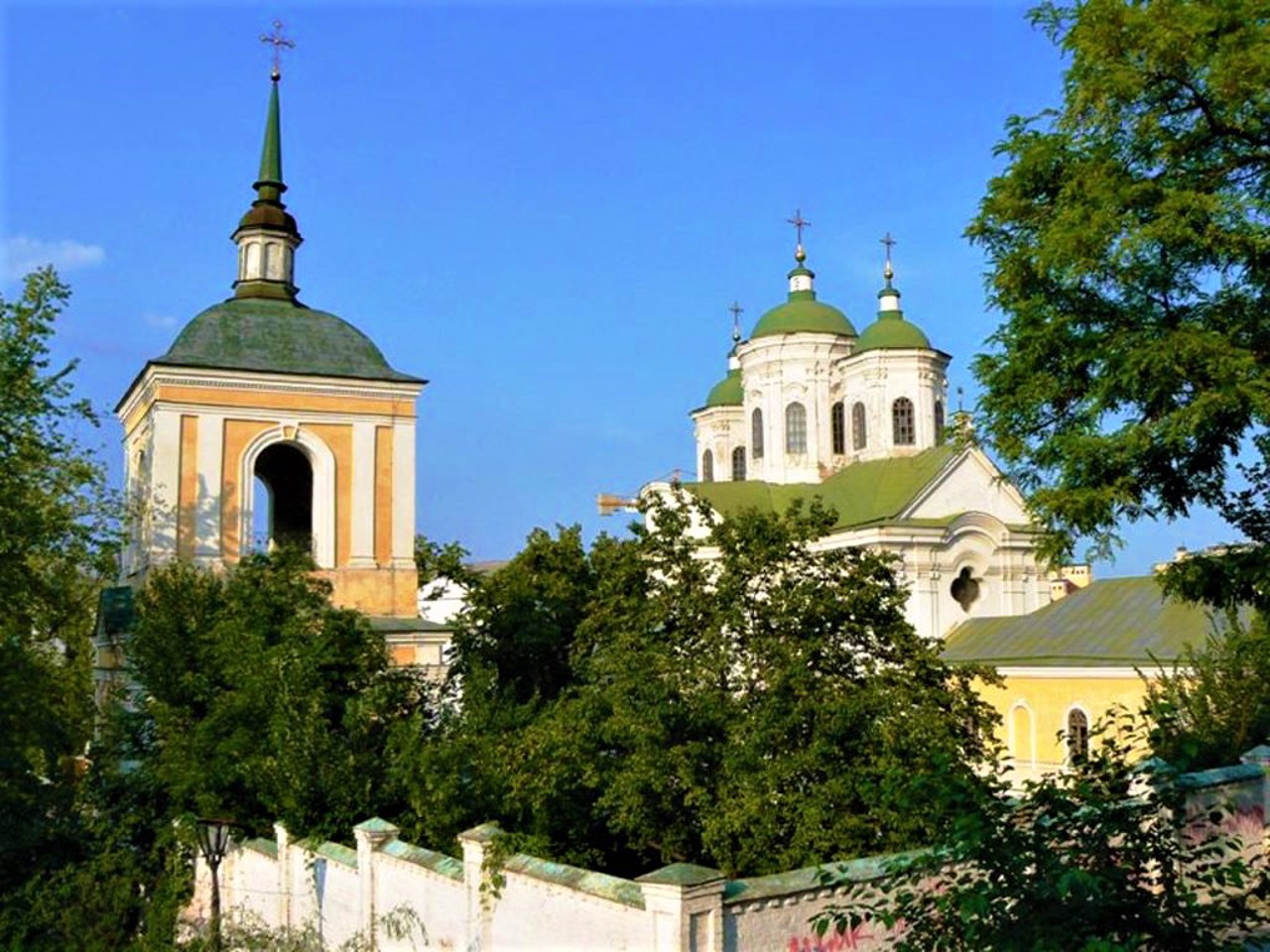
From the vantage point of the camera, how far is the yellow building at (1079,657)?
95.4 ft

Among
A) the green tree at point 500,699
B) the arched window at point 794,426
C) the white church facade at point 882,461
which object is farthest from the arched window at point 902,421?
the green tree at point 500,699

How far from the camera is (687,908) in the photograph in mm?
7996

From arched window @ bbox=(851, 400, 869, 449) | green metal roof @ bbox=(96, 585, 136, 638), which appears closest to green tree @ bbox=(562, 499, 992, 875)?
green metal roof @ bbox=(96, 585, 136, 638)

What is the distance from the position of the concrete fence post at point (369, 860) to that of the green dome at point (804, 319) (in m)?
34.6

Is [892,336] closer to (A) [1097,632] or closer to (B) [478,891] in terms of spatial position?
(A) [1097,632]

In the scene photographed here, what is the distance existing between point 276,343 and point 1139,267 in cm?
1345

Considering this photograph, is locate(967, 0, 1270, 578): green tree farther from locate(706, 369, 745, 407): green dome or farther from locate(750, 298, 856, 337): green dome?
locate(706, 369, 745, 407): green dome

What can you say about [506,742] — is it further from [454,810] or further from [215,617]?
[215,617]

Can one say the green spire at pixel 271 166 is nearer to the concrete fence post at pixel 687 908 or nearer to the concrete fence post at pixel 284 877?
the concrete fence post at pixel 284 877

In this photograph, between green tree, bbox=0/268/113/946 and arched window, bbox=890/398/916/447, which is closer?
green tree, bbox=0/268/113/946

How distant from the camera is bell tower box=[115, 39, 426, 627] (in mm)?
19047

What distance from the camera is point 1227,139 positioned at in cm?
1080

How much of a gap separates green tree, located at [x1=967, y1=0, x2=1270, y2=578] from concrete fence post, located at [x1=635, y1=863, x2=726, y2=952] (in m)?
4.84

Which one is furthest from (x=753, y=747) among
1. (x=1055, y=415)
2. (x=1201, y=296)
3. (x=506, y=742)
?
(x=1201, y=296)
